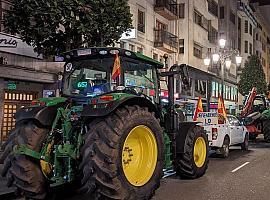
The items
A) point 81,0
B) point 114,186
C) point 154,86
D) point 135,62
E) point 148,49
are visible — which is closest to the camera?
point 114,186

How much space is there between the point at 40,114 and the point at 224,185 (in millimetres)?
4350

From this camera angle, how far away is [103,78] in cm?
642

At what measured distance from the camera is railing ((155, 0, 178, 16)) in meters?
27.2

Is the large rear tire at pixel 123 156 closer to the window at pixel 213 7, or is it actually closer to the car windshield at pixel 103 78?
the car windshield at pixel 103 78

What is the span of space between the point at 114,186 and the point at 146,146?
4.12ft

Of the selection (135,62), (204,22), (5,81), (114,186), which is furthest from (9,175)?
(204,22)

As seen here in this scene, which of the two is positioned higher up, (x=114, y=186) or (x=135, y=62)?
(x=135, y=62)

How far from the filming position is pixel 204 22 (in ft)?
119

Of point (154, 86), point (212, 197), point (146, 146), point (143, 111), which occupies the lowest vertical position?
point (212, 197)

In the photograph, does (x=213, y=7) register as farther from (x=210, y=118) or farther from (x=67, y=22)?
(x=67, y=22)

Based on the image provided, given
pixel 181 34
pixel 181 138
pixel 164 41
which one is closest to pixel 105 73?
pixel 181 138

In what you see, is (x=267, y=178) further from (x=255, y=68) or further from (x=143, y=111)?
(x=255, y=68)

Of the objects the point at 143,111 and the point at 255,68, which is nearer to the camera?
the point at 143,111

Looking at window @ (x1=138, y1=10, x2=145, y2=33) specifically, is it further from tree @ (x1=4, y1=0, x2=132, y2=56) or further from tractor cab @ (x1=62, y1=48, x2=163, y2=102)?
tractor cab @ (x1=62, y1=48, x2=163, y2=102)
